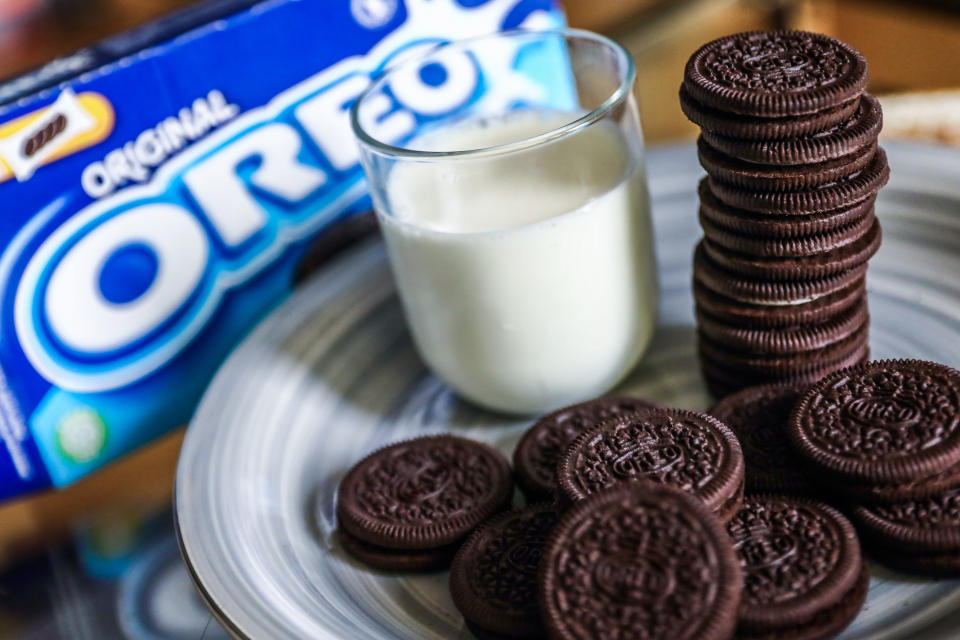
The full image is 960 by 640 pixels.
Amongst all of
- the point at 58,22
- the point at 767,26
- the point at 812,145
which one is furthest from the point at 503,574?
the point at 767,26

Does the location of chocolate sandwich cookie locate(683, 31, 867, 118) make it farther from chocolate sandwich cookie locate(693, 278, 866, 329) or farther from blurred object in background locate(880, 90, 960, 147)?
blurred object in background locate(880, 90, 960, 147)

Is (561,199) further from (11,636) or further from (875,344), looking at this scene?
(11,636)

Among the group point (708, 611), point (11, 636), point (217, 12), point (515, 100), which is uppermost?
point (217, 12)

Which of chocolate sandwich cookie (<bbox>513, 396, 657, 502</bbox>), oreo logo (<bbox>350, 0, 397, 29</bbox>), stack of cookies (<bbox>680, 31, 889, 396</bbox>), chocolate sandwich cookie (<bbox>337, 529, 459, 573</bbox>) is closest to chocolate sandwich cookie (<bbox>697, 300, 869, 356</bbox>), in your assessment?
stack of cookies (<bbox>680, 31, 889, 396</bbox>)

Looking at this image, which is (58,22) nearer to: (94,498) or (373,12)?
(373,12)

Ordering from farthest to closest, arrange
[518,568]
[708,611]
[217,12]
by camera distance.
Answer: [217,12] → [518,568] → [708,611]

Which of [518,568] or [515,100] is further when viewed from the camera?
[515,100]

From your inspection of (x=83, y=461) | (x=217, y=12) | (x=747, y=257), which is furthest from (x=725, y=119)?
(x=83, y=461)
